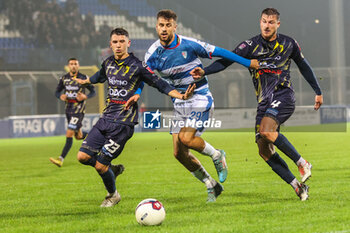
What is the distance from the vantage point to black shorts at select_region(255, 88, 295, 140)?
21.8 ft

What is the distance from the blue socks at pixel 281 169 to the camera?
6.57 metres

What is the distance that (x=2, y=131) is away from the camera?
2692 centimetres

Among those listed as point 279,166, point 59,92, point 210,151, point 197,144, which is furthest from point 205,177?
point 59,92

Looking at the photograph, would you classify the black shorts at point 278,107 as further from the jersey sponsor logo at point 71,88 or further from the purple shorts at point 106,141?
the jersey sponsor logo at point 71,88

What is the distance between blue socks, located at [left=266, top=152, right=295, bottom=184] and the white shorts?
0.90 meters

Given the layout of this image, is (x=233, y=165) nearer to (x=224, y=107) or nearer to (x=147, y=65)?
(x=147, y=65)

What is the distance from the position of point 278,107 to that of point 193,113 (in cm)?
99

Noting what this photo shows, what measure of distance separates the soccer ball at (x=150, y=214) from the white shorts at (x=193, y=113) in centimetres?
160

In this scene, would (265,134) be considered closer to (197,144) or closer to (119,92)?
(197,144)

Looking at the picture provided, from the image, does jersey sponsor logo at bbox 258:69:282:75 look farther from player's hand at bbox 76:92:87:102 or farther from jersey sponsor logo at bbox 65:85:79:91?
jersey sponsor logo at bbox 65:85:79:91

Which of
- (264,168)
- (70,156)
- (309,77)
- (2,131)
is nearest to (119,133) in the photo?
(309,77)

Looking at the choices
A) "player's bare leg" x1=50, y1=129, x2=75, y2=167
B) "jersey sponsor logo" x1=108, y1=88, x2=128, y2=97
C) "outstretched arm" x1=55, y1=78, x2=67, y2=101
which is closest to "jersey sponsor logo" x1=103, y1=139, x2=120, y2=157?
"jersey sponsor logo" x1=108, y1=88, x2=128, y2=97

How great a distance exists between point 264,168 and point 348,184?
3.09 metres

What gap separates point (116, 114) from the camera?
22.4ft
